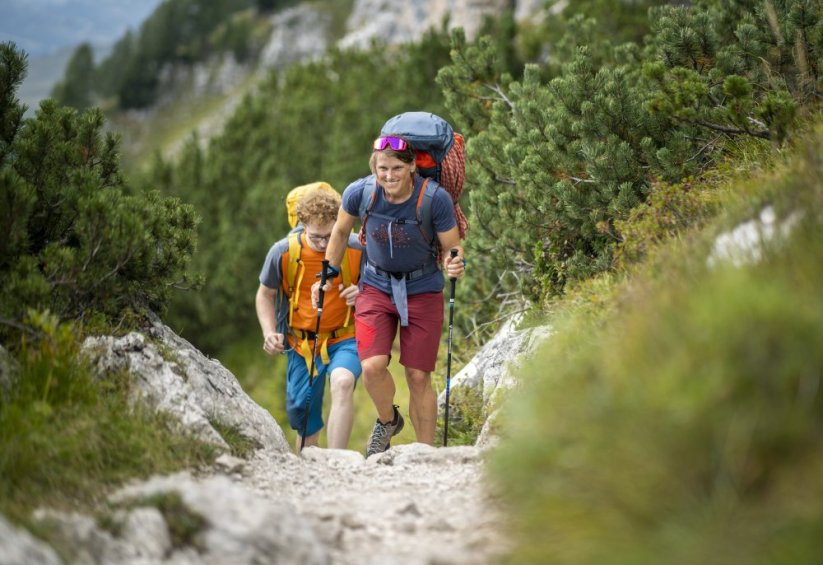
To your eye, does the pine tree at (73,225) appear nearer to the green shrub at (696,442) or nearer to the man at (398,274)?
the man at (398,274)

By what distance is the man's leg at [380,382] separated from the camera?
6.59 meters

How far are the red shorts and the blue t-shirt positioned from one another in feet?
0.62

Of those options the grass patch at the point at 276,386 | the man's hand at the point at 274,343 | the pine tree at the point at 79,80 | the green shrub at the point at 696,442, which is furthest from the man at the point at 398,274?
the pine tree at the point at 79,80

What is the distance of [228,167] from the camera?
100 feet

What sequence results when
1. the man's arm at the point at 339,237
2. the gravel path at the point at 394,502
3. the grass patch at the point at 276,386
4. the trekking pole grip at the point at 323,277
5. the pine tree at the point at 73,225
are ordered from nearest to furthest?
the gravel path at the point at 394,502
the pine tree at the point at 73,225
the man's arm at the point at 339,237
the trekking pole grip at the point at 323,277
the grass patch at the point at 276,386

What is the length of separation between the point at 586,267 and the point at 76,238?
13.4 feet

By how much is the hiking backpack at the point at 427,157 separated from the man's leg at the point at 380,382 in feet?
3.40

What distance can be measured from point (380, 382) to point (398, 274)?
35.2 inches

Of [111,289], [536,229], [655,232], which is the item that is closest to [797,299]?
[655,232]

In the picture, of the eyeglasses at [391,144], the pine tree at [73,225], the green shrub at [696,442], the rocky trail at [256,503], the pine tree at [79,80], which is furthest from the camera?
the pine tree at [79,80]

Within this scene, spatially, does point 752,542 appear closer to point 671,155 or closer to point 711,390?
point 711,390

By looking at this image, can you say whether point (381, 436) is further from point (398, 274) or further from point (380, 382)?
point (398, 274)

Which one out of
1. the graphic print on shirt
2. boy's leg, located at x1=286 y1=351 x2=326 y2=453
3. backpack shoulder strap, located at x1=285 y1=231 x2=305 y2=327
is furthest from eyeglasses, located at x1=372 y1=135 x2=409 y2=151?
boy's leg, located at x1=286 y1=351 x2=326 y2=453

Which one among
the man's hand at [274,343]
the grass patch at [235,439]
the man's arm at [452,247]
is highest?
the man's arm at [452,247]
